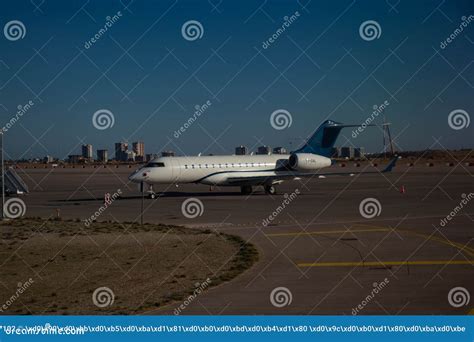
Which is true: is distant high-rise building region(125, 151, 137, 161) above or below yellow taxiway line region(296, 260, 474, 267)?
below

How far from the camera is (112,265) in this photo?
16.8 metres

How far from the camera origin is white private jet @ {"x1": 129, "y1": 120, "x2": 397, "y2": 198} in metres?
39.2

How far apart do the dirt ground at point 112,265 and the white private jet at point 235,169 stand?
1459 centimetres

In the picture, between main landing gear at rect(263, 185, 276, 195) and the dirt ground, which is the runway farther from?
main landing gear at rect(263, 185, 276, 195)

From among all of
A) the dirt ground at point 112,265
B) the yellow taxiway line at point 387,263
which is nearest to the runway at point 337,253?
the yellow taxiway line at point 387,263

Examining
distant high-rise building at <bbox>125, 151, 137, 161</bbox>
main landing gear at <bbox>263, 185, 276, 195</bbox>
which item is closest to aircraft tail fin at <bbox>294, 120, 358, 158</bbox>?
main landing gear at <bbox>263, 185, 276, 195</bbox>

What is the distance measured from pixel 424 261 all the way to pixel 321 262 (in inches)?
108

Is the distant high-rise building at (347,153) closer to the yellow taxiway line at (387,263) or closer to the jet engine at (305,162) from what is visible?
the jet engine at (305,162)

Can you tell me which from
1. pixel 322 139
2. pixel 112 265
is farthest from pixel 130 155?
pixel 112 265

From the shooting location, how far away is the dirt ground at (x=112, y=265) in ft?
42.3

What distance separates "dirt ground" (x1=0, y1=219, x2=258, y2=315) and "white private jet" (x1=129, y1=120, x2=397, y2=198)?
47.9 ft

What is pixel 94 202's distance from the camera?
3947 centimetres

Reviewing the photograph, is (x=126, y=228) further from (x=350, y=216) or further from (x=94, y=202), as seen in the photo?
(x=94, y=202)

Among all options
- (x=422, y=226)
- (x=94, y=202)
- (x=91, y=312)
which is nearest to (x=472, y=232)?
(x=422, y=226)
